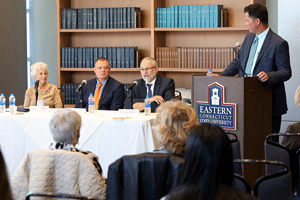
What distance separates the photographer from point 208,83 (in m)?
3.24

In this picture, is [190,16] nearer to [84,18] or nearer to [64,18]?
[84,18]

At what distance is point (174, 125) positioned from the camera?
1.93 meters

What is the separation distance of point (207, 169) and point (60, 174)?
3.81ft

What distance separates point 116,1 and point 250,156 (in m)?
4.04

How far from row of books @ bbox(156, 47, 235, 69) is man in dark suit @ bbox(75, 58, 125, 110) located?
4.78 ft

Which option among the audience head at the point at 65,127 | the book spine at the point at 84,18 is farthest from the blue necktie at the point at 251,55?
the book spine at the point at 84,18

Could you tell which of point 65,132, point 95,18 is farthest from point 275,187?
point 95,18

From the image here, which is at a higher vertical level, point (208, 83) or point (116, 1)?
point (116, 1)

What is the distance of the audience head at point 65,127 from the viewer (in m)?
2.26

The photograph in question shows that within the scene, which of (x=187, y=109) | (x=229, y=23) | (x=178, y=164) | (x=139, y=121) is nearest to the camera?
(x=178, y=164)

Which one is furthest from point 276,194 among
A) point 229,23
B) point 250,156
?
point 229,23

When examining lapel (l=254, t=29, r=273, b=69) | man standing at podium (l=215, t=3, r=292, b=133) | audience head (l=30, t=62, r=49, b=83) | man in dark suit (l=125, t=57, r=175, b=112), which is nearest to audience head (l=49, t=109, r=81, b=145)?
man standing at podium (l=215, t=3, r=292, b=133)

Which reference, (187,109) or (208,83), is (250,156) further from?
(187,109)

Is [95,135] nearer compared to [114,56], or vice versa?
[95,135]
